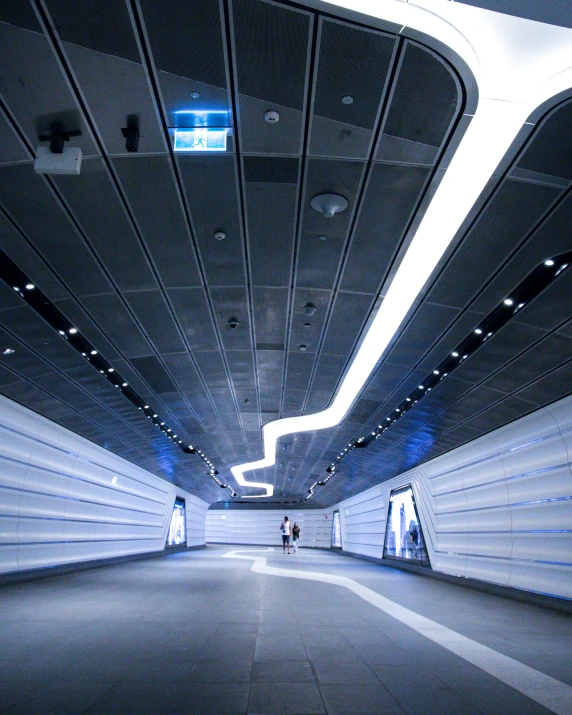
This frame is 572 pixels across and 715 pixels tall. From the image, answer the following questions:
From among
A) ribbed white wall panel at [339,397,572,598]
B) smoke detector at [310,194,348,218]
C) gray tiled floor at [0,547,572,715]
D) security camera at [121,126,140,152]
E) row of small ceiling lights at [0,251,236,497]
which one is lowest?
gray tiled floor at [0,547,572,715]

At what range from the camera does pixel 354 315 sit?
387 inches

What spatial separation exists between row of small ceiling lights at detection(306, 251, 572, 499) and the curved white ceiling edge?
157 cm

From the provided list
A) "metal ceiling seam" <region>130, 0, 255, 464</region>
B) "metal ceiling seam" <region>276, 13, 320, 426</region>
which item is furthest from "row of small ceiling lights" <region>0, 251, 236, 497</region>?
"metal ceiling seam" <region>276, 13, 320, 426</region>

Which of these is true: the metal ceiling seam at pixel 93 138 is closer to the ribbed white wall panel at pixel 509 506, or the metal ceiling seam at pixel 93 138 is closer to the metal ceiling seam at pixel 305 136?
the metal ceiling seam at pixel 305 136

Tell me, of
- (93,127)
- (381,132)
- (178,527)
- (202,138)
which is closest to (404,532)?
(178,527)

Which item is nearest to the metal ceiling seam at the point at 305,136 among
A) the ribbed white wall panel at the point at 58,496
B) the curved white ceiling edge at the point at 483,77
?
the curved white ceiling edge at the point at 483,77

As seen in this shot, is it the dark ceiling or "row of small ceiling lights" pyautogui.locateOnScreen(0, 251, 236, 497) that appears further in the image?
"row of small ceiling lights" pyautogui.locateOnScreen(0, 251, 236, 497)

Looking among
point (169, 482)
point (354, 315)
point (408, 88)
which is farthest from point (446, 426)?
point (169, 482)

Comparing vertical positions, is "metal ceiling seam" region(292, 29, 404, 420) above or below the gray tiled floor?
above

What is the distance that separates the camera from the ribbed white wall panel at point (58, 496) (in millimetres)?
14547

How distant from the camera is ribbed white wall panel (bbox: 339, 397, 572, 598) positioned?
12172 mm

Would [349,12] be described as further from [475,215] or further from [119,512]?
[119,512]

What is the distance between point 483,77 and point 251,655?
690cm

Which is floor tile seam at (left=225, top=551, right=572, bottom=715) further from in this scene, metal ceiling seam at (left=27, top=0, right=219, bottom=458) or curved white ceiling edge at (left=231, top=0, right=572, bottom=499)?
metal ceiling seam at (left=27, top=0, right=219, bottom=458)
